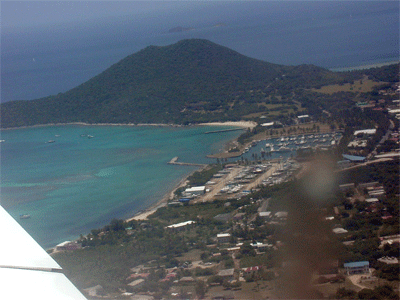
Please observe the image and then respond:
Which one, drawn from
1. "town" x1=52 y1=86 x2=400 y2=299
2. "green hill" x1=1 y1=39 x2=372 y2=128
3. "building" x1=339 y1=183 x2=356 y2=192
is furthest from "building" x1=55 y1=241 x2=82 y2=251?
"green hill" x1=1 y1=39 x2=372 y2=128

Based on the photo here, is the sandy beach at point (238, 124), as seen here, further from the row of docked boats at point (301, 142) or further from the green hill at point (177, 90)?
the row of docked boats at point (301, 142)

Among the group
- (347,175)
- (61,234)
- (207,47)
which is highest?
(207,47)

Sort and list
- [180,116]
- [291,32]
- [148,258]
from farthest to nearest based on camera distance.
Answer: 1. [291,32]
2. [180,116]
3. [148,258]

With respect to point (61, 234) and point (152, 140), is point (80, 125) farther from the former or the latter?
point (61, 234)

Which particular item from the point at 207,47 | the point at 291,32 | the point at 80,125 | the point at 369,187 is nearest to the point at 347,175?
the point at 369,187

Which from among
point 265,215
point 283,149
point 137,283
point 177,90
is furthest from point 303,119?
point 137,283

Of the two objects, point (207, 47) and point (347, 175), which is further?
point (207, 47)

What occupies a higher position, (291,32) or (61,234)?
(291,32)

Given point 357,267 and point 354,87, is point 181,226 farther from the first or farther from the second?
point 354,87
